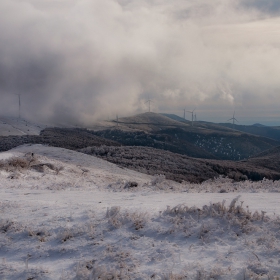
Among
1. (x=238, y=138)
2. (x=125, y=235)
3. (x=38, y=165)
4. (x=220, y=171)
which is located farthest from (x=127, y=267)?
(x=238, y=138)

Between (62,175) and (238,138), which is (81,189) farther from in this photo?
(238,138)

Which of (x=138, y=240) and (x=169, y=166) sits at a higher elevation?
(x=138, y=240)

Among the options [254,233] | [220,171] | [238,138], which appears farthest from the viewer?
[238,138]

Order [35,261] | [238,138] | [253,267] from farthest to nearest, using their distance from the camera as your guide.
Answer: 1. [238,138]
2. [35,261]
3. [253,267]

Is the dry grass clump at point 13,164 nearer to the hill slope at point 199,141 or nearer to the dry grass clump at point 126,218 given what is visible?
the dry grass clump at point 126,218

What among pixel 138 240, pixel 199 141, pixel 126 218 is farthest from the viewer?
pixel 199 141

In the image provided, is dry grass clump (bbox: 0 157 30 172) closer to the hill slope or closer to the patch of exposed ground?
the patch of exposed ground

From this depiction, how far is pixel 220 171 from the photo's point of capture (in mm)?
34438

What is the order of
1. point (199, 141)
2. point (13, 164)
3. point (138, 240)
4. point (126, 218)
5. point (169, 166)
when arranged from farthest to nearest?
1. point (199, 141)
2. point (169, 166)
3. point (13, 164)
4. point (126, 218)
5. point (138, 240)

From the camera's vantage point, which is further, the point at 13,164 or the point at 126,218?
the point at 13,164

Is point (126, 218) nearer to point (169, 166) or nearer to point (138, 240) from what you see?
point (138, 240)

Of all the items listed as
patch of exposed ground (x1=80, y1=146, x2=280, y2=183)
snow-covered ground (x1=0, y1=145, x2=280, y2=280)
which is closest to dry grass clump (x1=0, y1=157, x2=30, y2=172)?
snow-covered ground (x1=0, y1=145, x2=280, y2=280)

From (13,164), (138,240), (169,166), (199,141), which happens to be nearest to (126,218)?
(138,240)

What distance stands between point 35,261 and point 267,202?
668 centimetres
